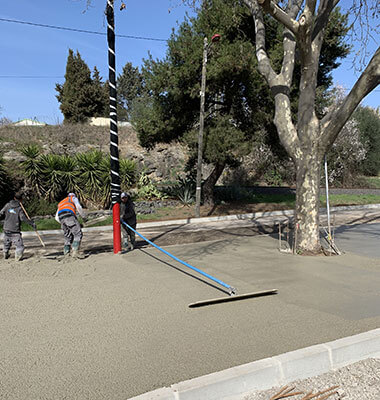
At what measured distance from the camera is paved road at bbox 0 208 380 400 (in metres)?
3.17

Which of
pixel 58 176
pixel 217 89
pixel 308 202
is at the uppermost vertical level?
pixel 217 89

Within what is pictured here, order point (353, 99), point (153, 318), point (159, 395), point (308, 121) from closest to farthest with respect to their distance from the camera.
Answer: point (159, 395), point (153, 318), point (353, 99), point (308, 121)

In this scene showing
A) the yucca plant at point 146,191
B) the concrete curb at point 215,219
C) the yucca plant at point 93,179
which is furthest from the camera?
the yucca plant at point 146,191

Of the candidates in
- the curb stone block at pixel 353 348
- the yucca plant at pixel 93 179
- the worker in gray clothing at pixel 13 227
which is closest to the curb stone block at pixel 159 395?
the curb stone block at pixel 353 348

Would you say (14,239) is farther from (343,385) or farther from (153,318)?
(343,385)

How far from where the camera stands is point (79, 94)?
37281mm

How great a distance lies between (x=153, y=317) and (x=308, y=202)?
15.4 ft

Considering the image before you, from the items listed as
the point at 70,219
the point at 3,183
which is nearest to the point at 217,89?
the point at 3,183

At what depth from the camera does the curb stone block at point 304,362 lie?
315 cm

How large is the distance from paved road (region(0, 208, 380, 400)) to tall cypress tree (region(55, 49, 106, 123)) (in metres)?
32.3

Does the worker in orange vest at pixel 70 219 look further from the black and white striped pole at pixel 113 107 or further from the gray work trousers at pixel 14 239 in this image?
the gray work trousers at pixel 14 239

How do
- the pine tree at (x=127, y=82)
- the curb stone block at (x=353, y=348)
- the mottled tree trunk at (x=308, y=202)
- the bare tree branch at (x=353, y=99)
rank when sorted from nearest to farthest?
1. the curb stone block at (x=353, y=348)
2. the bare tree branch at (x=353, y=99)
3. the mottled tree trunk at (x=308, y=202)
4. the pine tree at (x=127, y=82)

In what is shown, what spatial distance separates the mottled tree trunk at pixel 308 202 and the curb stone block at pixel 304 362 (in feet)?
15.5

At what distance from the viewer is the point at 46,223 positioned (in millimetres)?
13742
